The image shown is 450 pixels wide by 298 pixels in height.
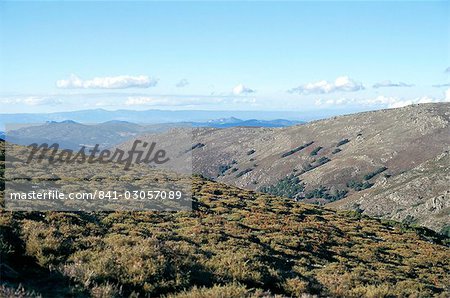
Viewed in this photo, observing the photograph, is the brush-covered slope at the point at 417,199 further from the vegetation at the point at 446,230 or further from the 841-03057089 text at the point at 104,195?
the 841-03057089 text at the point at 104,195

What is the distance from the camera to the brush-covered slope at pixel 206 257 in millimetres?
10180

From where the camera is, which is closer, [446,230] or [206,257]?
[206,257]

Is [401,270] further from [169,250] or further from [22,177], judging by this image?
[22,177]

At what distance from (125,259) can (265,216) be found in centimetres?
1917

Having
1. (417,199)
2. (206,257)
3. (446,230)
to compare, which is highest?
(206,257)

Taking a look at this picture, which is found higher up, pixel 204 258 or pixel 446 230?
pixel 204 258

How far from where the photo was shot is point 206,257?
46.9 ft

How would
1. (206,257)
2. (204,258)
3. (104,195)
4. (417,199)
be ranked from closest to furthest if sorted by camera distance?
(204,258) < (206,257) < (104,195) < (417,199)

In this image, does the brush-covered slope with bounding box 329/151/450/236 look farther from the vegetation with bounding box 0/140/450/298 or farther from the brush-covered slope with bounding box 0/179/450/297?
the vegetation with bounding box 0/140/450/298

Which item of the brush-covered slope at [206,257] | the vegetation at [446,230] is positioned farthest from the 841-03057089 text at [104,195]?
the vegetation at [446,230]

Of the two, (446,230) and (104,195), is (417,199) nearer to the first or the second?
(446,230)

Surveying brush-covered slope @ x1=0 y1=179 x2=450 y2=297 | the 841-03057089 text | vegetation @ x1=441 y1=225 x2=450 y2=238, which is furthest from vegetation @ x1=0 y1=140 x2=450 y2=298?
vegetation @ x1=441 y1=225 x2=450 y2=238

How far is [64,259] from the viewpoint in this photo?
11797 millimetres

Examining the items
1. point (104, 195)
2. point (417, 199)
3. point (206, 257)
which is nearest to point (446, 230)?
point (417, 199)
